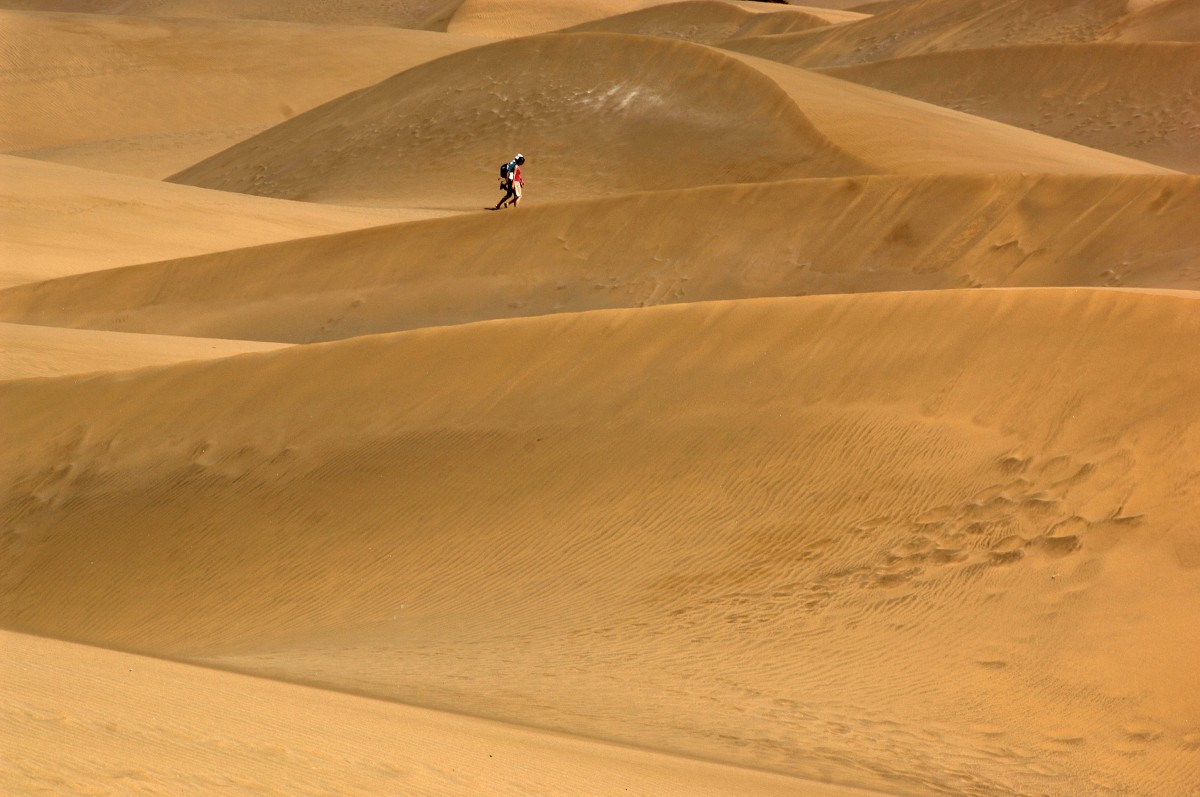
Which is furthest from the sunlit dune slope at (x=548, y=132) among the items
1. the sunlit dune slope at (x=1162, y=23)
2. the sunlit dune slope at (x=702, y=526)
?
the sunlit dune slope at (x=1162, y=23)

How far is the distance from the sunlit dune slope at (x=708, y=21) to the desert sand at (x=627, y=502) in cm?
3568

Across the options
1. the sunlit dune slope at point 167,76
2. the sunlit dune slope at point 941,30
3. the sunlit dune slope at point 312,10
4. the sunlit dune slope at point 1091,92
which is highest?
the sunlit dune slope at point 312,10

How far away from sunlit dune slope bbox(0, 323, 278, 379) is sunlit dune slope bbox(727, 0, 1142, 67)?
33362 millimetres

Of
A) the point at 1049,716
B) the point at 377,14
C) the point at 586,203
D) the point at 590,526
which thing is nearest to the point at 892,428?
the point at 590,526

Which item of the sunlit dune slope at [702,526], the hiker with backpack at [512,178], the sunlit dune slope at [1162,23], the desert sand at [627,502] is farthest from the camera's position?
the sunlit dune slope at [1162,23]

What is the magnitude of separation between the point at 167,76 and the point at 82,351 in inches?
1213

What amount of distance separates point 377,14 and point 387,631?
→ 56.4 meters

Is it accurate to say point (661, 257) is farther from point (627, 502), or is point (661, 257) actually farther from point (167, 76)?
point (167, 76)

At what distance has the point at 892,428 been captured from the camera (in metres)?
8.34

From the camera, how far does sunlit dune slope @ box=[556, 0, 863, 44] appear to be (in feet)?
165

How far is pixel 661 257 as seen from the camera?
15.8 m

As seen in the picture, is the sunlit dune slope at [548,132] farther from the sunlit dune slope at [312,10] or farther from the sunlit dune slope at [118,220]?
the sunlit dune slope at [312,10]

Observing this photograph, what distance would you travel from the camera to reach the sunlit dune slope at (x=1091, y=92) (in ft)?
104

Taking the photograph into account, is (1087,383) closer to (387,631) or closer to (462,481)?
(462,481)
